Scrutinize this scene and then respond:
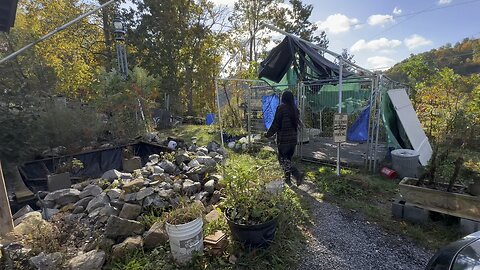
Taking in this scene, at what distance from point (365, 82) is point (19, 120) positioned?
285 inches

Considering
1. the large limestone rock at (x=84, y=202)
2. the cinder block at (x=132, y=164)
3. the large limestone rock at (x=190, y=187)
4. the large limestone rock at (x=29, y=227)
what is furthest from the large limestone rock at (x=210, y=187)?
the cinder block at (x=132, y=164)

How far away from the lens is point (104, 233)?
2.57m

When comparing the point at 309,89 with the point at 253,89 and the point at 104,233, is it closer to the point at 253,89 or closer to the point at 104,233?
the point at 253,89

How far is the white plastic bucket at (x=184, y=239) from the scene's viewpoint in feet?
7.34

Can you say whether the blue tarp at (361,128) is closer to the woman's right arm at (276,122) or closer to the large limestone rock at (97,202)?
the woman's right arm at (276,122)

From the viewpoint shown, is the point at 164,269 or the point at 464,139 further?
the point at 464,139

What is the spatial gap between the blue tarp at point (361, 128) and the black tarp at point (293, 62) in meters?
1.20

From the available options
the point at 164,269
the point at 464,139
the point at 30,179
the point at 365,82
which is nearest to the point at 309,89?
the point at 365,82

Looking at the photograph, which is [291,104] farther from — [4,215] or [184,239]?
[4,215]

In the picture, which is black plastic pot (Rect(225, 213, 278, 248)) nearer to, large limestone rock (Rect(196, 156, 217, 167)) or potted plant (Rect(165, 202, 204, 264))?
potted plant (Rect(165, 202, 204, 264))

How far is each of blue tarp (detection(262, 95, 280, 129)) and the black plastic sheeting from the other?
3026mm

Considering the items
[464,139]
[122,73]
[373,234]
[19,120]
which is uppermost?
[122,73]

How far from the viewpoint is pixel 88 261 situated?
2229 millimetres

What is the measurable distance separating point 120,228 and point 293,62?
4.82 m
